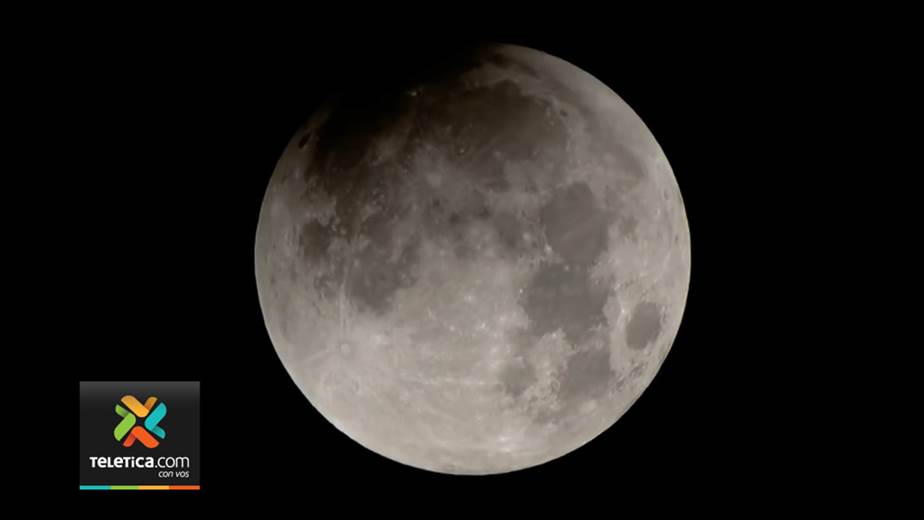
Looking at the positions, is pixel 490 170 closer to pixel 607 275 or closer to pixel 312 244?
pixel 607 275

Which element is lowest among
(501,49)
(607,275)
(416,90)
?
(607,275)

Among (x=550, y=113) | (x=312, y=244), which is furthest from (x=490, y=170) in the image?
(x=312, y=244)

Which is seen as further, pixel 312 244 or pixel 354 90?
pixel 354 90

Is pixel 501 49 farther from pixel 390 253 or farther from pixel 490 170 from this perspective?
pixel 390 253

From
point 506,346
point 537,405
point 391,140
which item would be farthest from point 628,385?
point 391,140

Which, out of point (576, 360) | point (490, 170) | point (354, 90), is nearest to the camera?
point (490, 170)

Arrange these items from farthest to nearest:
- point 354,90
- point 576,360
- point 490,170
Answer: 1. point 354,90
2. point 576,360
3. point 490,170

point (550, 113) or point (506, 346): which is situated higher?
point (550, 113)
